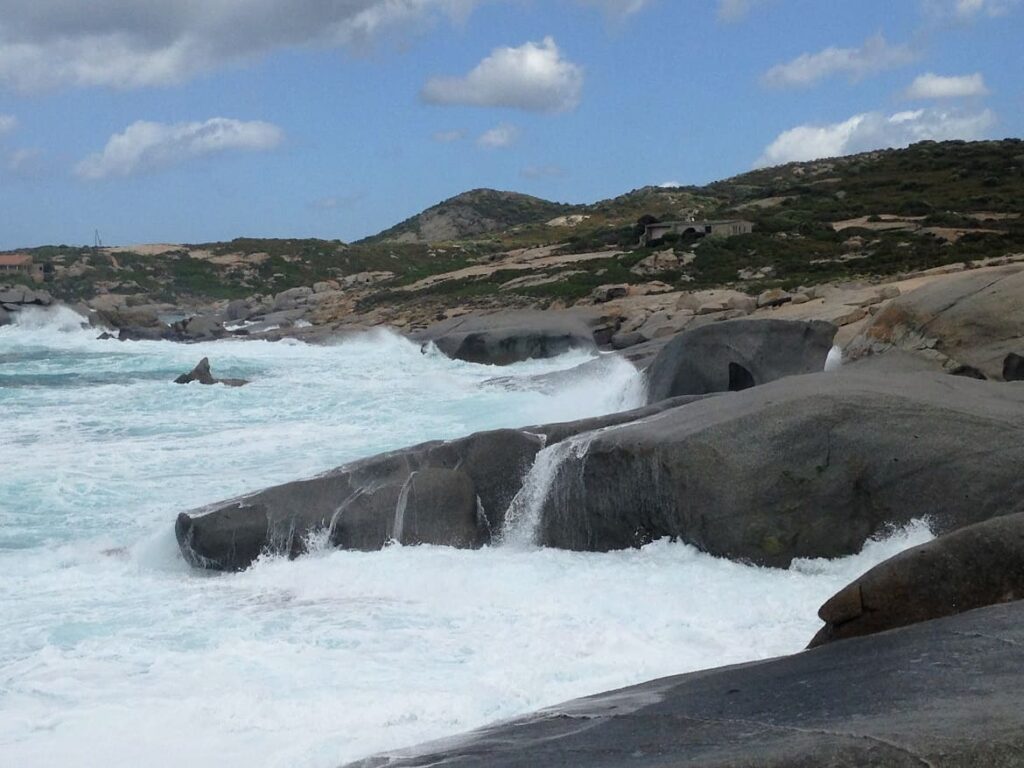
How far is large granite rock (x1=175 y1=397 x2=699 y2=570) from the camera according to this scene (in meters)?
12.5

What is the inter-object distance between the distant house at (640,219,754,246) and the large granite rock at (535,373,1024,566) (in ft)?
121

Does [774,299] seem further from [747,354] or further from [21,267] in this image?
[21,267]

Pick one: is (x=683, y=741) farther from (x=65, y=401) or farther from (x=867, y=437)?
(x=65, y=401)

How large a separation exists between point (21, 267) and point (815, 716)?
3784 inches

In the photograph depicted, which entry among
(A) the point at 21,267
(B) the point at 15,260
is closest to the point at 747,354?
(A) the point at 21,267

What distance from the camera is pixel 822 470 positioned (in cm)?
1092

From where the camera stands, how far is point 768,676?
6.22m

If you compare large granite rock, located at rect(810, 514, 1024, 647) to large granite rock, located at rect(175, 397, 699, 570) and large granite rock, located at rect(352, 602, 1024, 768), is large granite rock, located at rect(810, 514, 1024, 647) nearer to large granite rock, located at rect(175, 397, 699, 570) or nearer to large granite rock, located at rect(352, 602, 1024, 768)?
large granite rock, located at rect(352, 602, 1024, 768)

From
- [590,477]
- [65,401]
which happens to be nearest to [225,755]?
[590,477]

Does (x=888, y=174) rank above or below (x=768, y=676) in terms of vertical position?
above

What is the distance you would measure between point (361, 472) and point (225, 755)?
19.1 feet

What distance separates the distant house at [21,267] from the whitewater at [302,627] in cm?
7740

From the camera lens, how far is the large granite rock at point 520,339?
3262 centimetres

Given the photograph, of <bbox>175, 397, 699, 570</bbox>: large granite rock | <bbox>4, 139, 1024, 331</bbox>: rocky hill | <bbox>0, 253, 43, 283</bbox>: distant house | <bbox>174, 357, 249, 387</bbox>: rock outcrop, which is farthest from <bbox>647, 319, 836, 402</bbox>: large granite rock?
<bbox>0, 253, 43, 283</bbox>: distant house
